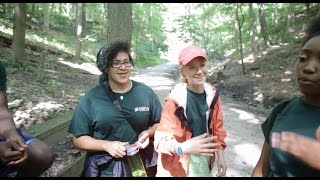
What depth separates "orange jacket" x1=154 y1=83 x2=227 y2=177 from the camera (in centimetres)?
233

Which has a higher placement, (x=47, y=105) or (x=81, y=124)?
(x=81, y=124)

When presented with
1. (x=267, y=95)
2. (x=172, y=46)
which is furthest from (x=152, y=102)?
(x=172, y=46)

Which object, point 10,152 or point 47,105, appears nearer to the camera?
point 10,152

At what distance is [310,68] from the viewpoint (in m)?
1.61

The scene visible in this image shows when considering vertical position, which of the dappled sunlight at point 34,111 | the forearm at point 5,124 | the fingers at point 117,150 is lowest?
the dappled sunlight at point 34,111

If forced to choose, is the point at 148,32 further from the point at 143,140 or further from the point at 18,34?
the point at 143,140

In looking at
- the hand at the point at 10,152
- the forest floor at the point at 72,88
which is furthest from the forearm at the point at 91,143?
the forest floor at the point at 72,88

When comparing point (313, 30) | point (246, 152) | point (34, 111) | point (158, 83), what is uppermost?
point (313, 30)

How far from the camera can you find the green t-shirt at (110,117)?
2.77 metres

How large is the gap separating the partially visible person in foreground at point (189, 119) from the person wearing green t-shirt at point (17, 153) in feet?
3.20

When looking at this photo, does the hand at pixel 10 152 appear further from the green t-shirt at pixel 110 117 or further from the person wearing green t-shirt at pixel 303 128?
the person wearing green t-shirt at pixel 303 128

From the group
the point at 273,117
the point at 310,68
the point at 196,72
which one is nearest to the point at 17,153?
the point at 196,72

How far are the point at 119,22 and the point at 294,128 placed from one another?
495 cm

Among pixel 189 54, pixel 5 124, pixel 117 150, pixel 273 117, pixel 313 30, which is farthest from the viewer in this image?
pixel 5 124
